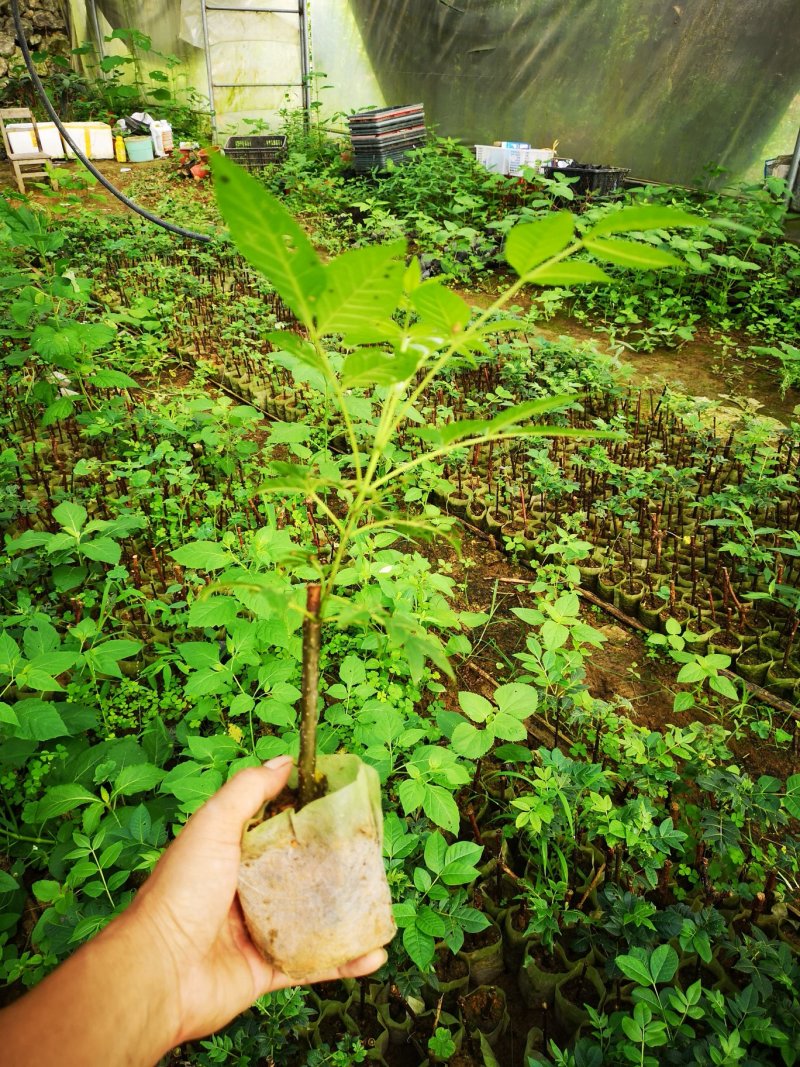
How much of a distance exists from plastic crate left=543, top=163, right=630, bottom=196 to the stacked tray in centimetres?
237

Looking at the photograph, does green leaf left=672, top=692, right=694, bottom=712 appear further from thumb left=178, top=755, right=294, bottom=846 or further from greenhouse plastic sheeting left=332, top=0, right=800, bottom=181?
greenhouse plastic sheeting left=332, top=0, right=800, bottom=181

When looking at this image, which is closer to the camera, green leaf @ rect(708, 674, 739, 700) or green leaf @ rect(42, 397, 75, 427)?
green leaf @ rect(708, 674, 739, 700)

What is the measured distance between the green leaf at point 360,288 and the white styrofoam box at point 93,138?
488 inches

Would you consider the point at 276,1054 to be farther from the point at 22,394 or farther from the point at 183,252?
the point at 183,252

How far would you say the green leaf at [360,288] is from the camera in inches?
22.5

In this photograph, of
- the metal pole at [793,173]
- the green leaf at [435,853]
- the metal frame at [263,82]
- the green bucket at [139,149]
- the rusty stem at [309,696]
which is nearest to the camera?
the rusty stem at [309,696]

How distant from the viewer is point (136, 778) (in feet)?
5.07

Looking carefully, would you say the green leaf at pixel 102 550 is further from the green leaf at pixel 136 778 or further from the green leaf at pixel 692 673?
the green leaf at pixel 692 673

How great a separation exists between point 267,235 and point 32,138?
424 inches

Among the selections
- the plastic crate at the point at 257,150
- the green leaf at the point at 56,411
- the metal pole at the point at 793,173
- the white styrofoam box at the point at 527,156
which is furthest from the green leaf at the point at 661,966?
the plastic crate at the point at 257,150

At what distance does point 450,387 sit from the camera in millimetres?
4129

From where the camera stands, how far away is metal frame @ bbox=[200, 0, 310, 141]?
1016 cm

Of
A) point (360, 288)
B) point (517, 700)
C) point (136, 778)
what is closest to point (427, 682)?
point (517, 700)

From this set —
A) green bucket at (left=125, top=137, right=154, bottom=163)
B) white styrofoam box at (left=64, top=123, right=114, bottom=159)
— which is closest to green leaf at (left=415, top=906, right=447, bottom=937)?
white styrofoam box at (left=64, top=123, right=114, bottom=159)
